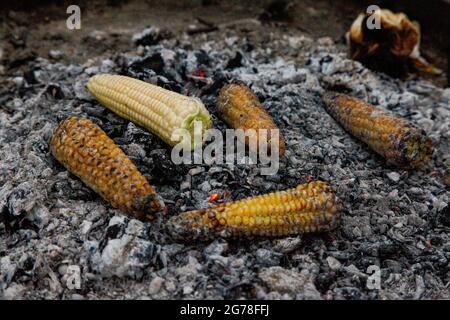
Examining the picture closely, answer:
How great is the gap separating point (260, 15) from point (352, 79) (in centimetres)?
151

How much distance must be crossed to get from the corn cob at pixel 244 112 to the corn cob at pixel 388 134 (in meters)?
0.72

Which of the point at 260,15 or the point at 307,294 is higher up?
the point at 260,15

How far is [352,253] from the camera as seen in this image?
111 inches

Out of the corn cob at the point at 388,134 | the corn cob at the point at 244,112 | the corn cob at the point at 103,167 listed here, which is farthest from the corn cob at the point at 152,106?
the corn cob at the point at 388,134

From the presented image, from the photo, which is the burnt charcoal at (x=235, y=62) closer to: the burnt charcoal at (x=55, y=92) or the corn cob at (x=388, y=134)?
the corn cob at (x=388, y=134)

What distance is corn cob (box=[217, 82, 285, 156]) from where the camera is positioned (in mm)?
3164

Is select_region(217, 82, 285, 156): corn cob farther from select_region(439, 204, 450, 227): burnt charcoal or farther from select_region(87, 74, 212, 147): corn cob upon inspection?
select_region(439, 204, 450, 227): burnt charcoal

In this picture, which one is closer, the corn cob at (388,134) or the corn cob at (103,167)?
the corn cob at (103,167)

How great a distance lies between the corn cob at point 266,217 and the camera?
104 inches

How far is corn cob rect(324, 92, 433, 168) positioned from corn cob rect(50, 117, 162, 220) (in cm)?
166

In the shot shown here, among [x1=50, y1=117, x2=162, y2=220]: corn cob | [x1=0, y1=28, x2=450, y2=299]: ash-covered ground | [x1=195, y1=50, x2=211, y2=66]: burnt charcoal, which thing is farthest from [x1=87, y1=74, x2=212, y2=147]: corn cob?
[x1=195, y1=50, x2=211, y2=66]: burnt charcoal
